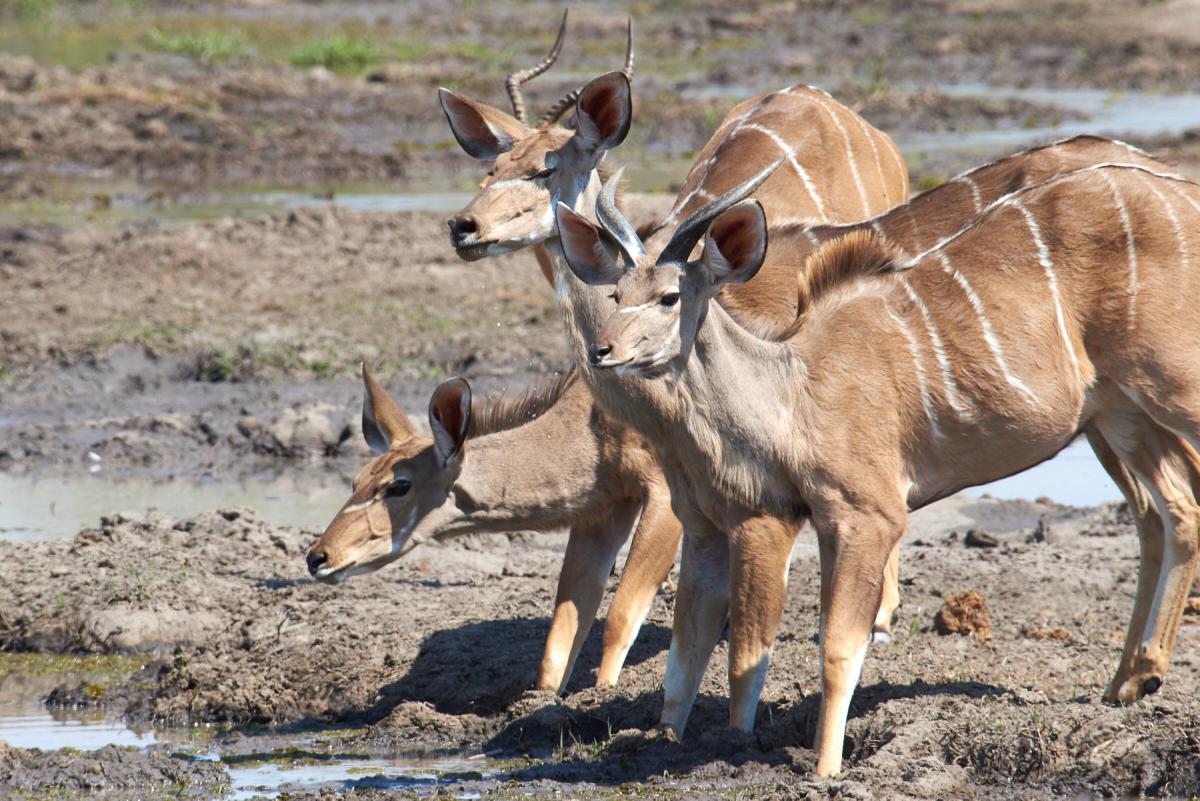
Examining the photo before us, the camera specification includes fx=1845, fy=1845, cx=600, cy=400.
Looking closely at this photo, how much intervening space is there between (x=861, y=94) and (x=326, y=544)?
1735 centimetres

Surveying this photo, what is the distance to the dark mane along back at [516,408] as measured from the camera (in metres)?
6.87

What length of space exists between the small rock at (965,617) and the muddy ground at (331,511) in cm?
8

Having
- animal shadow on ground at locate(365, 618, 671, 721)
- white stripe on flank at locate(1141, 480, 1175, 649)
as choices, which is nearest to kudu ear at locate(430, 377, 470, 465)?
animal shadow on ground at locate(365, 618, 671, 721)

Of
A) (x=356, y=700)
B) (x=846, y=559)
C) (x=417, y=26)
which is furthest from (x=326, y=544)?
(x=417, y=26)

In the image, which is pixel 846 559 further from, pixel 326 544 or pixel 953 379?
pixel 326 544

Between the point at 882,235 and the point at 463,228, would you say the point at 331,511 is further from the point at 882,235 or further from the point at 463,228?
the point at 882,235

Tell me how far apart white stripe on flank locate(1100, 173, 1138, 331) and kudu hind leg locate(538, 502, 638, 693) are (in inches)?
79.3

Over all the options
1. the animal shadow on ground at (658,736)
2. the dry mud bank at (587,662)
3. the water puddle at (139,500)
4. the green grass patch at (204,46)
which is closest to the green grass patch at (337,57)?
the green grass patch at (204,46)

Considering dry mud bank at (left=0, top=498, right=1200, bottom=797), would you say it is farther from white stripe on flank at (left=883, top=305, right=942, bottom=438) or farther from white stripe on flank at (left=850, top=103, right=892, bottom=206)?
white stripe on flank at (left=850, top=103, right=892, bottom=206)

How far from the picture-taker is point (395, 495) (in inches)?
254

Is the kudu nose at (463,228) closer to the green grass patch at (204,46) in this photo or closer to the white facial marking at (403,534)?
the white facial marking at (403,534)

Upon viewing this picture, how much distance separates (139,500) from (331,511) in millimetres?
1037

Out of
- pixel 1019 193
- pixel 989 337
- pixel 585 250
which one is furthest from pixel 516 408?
pixel 1019 193

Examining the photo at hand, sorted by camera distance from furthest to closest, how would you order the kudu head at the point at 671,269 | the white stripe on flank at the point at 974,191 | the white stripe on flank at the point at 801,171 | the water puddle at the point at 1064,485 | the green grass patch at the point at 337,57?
the green grass patch at the point at 337,57 < the water puddle at the point at 1064,485 < the white stripe on flank at the point at 801,171 < the white stripe on flank at the point at 974,191 < the kudu head at the point at 671,269
